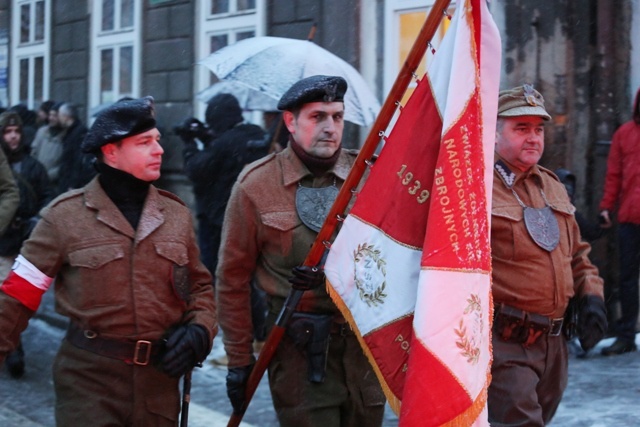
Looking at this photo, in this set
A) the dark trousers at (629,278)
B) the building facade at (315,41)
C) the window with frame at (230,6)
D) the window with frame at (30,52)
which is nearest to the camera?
the dark trousers at (629,278)

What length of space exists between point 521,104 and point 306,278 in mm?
1238

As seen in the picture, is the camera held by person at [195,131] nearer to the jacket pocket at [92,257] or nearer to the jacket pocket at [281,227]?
the jacket pocket at [281,227]

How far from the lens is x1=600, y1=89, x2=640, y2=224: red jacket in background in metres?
7.71

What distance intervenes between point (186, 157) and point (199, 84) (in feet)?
13.2

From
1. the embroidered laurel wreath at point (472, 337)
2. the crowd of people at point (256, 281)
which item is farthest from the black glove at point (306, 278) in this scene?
the embroidered laurel wreath at point (472, 337)

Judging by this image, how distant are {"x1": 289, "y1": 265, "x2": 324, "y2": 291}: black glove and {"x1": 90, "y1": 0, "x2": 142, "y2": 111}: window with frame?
391 inches

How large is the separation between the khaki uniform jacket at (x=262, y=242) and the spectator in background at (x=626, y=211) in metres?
3.97

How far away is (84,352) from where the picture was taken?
4047 millimetres

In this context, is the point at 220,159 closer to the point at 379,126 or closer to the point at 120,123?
the point at 120,123

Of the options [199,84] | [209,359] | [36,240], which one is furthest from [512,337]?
[199,84]

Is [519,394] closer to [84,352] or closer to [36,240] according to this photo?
[84,352]

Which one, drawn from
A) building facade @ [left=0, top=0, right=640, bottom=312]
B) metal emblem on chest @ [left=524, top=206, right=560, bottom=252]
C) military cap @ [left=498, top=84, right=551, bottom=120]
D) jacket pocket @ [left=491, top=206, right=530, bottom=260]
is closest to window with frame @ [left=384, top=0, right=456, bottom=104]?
building facade @ [left=0, top=0, right=640, bottom=312]

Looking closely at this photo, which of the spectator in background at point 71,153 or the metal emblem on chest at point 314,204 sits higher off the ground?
the spectator in background at point 71,153

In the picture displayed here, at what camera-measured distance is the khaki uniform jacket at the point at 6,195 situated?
6945 millimetres
